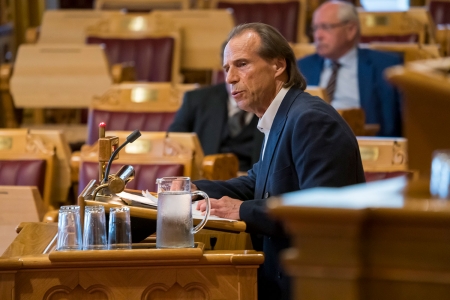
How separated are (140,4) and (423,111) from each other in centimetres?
563

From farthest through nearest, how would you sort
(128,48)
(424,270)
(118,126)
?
(128,48), (118,126), (424,270)

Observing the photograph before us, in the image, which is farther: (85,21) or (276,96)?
(85,21)

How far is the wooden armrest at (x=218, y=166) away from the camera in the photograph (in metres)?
3.29

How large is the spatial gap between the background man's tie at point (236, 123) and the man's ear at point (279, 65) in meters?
1.92

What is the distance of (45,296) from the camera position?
168 centimetres

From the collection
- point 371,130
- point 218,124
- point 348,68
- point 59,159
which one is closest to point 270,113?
point 59,159

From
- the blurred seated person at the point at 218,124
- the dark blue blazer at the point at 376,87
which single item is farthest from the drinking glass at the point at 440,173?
the dark blue blazer at the point at 376,87

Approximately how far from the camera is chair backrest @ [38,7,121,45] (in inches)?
229

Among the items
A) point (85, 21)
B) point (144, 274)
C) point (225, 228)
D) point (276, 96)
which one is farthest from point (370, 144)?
point (85, 21)

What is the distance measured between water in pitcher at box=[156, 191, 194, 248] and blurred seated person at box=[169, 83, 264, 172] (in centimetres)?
229

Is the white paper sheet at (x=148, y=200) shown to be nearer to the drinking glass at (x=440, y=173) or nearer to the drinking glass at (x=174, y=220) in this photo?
the drinking glass at (x=174, y=220)

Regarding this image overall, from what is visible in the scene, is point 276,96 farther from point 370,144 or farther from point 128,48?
point 128,48

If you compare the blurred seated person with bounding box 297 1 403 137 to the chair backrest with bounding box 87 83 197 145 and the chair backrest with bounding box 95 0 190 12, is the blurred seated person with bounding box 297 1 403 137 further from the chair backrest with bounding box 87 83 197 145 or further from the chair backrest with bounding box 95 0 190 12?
the chair backrest with bounding box 95 0 190 12

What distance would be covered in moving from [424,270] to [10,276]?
1.06m
